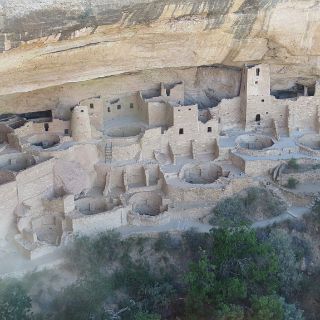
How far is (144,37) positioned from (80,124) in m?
2.31

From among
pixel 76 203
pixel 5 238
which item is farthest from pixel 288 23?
pixel 5 238

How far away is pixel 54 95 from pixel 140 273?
4489 mm

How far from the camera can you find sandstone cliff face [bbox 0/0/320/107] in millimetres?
10391

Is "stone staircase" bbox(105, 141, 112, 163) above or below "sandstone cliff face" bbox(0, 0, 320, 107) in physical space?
below

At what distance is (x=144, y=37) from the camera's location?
486 inches

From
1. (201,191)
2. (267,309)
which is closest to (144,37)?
(201,191)

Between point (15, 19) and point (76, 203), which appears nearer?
point (15, 19)

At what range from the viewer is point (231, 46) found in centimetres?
1356

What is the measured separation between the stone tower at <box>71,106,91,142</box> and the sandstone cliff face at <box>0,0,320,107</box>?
726 millimetres

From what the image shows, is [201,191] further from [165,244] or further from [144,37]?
[144,37]

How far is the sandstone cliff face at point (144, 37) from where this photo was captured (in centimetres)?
1039

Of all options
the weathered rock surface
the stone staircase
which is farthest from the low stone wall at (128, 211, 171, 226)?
the stone staircase

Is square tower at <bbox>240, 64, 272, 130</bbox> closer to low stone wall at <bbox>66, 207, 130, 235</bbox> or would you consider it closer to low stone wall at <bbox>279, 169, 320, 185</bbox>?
low stone wall at <bbox>279, 169, 320, 185</bbox>

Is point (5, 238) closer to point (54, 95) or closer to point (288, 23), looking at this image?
point (54, 95)
